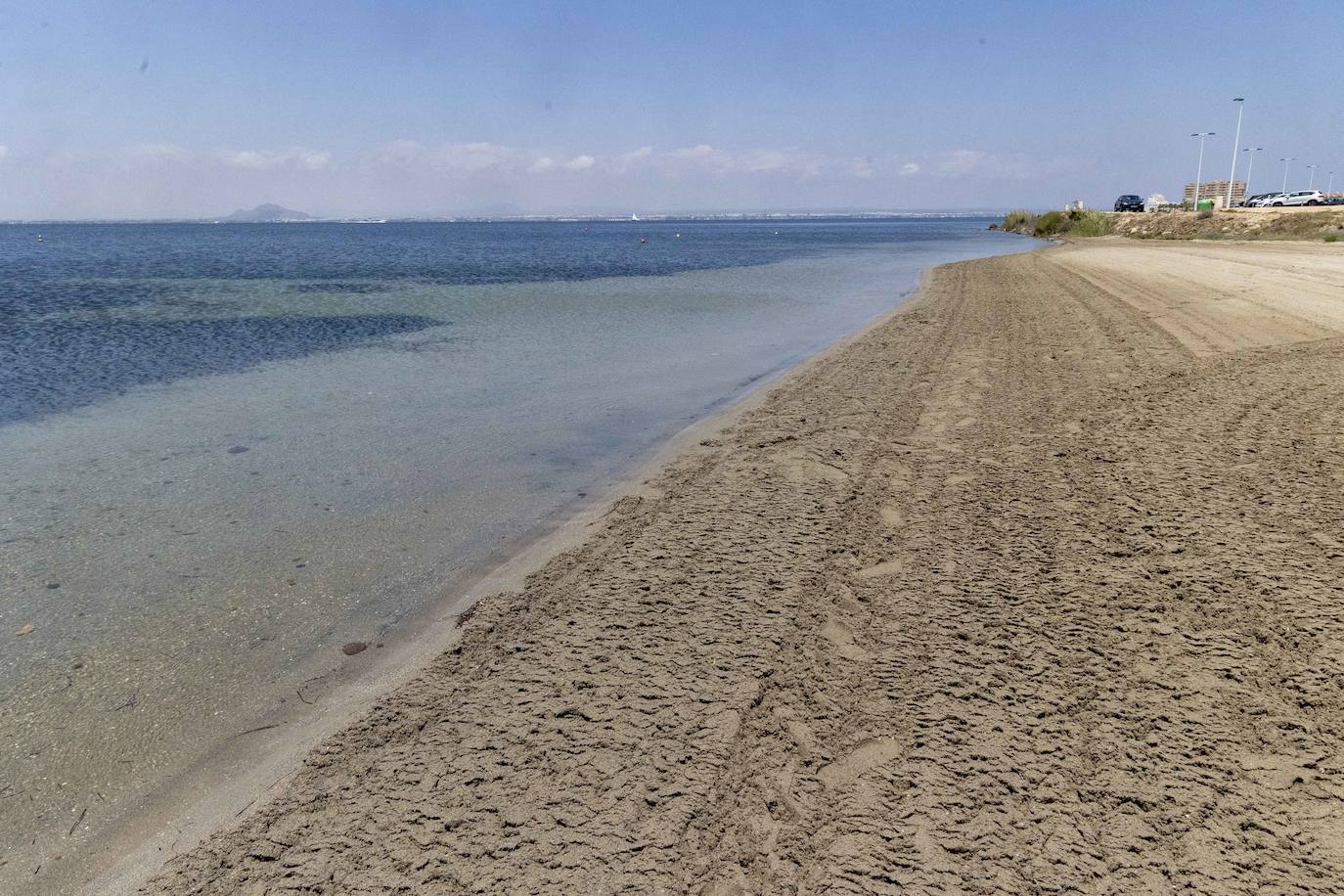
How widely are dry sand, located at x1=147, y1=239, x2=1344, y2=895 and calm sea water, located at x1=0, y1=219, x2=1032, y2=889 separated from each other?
0.98m

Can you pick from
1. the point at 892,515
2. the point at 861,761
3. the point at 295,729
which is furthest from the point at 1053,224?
the point at 295,729

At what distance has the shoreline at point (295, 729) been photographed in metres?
3.02

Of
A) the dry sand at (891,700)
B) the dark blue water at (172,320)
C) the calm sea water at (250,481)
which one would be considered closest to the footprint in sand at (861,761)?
the dry sand at (891,700)

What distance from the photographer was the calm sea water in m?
3.93

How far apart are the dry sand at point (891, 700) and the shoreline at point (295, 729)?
0.59ft

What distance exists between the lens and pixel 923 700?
3369 millimetres

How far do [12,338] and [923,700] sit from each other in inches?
817

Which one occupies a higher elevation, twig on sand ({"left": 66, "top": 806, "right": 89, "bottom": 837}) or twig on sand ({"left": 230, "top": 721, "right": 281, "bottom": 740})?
twig on sand ({"left": 230, "top": 721, "right": 281, "bottom": 740})

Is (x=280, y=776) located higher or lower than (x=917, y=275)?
lower

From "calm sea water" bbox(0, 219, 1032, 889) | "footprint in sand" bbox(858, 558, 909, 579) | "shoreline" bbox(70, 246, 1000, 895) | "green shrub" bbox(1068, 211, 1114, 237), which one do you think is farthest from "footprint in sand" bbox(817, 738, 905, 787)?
"green shrub" bbox(1068, 211, 1114, 237)

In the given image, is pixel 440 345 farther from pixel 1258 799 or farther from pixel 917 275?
pixel 917 275

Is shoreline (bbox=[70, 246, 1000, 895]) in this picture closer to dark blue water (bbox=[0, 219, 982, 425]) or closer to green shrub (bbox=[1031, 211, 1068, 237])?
dark blue water (bbox=[0, 219, 982, 425])

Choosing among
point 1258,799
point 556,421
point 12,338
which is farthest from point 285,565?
point 12,338

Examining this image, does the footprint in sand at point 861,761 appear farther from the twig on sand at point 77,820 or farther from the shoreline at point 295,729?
the twig on sand at point 77,820
